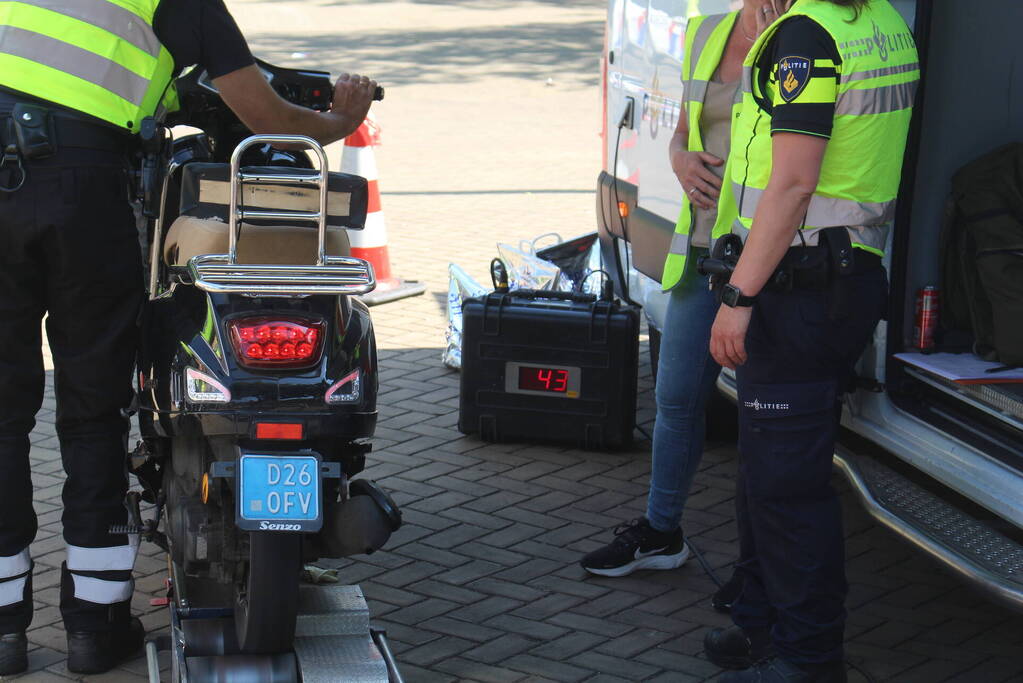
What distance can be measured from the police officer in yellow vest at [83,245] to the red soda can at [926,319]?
179cm

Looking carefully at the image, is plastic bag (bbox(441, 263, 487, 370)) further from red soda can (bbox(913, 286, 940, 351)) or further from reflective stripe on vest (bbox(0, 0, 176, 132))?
reflective stripe on vest (bbox(0, 0, 176, 132))

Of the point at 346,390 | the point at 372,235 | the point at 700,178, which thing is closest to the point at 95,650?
the point at 346,390

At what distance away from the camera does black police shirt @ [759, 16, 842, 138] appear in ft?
9.90

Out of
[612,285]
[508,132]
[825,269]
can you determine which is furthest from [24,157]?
[508,132]

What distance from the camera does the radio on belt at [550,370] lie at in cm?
534

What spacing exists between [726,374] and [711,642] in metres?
0.93

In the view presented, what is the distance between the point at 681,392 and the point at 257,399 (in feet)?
4.72

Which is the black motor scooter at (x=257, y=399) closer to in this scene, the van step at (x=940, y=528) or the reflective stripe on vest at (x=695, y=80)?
the reflective stripe on vest at (x=695, y=80)

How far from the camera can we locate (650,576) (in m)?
4.39

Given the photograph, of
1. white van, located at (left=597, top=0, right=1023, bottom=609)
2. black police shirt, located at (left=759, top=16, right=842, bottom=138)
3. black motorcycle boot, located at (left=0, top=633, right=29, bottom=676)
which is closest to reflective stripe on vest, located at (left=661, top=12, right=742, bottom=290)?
white van, located at (left=597, top=0, right=1023, bottom=609)

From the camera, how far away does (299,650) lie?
3475mm

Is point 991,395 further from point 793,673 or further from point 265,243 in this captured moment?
point 265,243

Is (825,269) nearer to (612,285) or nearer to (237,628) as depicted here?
(237,628)

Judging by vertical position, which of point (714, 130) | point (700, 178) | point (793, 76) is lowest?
point (700, 178)
